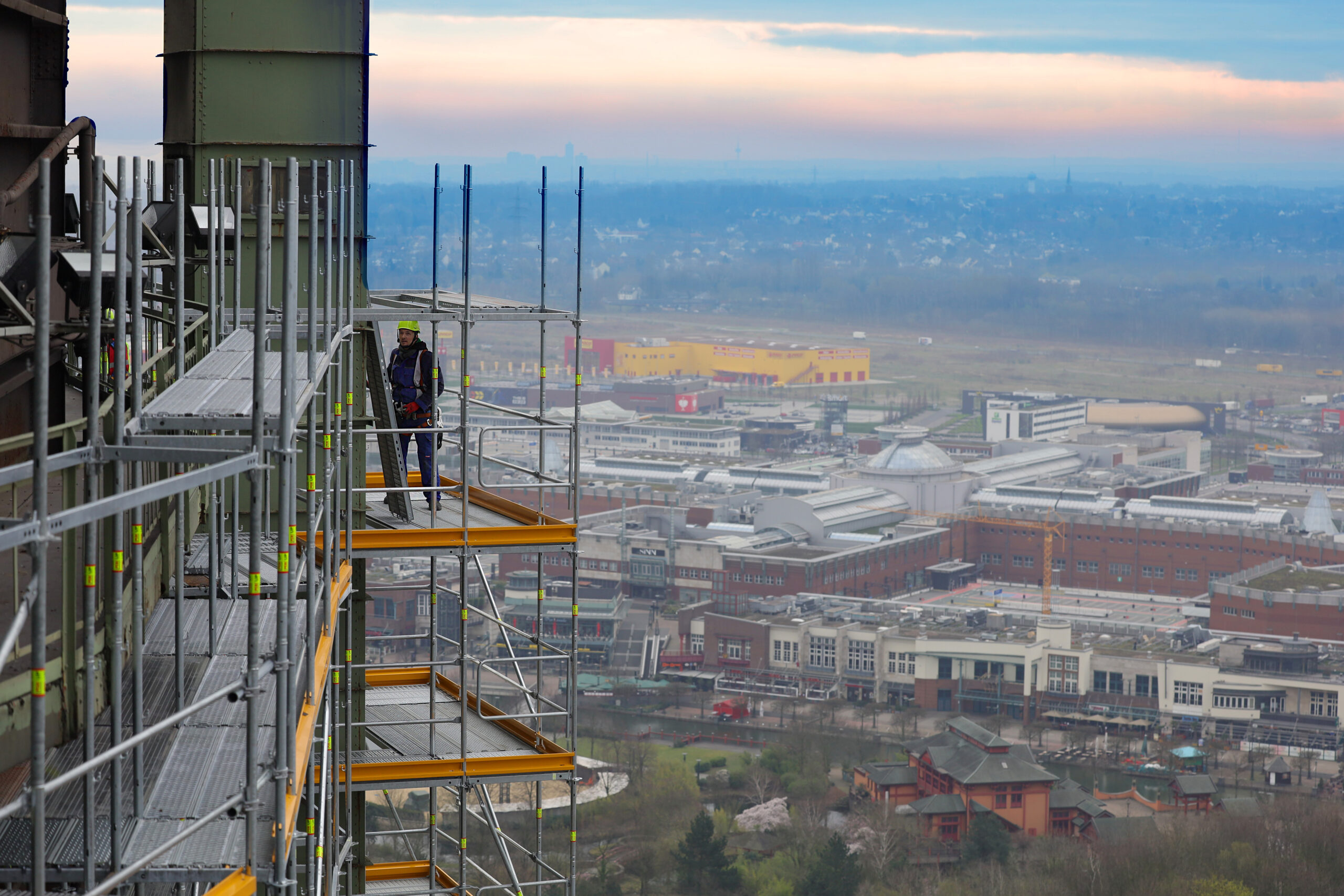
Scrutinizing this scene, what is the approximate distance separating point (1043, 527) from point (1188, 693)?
19.0 m

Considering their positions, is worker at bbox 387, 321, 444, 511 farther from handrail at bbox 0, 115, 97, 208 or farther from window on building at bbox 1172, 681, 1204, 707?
window on building at bbox 1172, 681, 1204, 707

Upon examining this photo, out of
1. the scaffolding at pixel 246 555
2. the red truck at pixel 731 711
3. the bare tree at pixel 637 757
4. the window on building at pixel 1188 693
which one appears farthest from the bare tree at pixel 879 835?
the scaffolding at pixel 246 555

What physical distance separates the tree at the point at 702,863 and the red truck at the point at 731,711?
14.0 metres

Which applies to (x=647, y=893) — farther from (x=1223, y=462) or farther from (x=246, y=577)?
(x=1223, y=462)

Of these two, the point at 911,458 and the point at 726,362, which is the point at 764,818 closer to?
the point at 911,458

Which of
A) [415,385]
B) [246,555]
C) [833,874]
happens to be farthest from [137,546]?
[833,874]

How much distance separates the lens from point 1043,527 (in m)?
67.9

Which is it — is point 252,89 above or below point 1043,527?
above

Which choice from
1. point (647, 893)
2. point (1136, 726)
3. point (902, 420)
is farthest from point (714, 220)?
point (647, 893)

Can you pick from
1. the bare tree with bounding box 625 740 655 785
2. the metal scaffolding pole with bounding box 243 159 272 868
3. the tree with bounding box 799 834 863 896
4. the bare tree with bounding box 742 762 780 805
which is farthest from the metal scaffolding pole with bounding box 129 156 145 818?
the bare tree with bounding box 742 762 780 805

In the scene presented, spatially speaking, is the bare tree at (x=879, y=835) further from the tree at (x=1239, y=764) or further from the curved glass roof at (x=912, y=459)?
the curved glass roof at (x=912, y=459)

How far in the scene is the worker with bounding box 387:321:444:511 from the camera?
308 inches

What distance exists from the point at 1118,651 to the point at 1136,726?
4.32 metres

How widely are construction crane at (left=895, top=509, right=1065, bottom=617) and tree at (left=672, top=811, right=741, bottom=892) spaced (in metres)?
31.0
